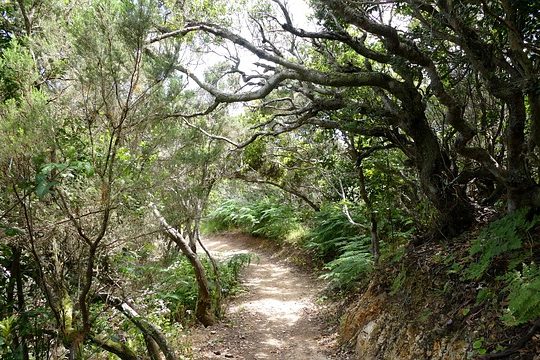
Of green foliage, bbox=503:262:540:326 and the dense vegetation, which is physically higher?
the dense vegetation

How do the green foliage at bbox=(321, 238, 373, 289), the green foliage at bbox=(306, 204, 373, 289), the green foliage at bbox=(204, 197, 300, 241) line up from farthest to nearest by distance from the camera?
the green foliage at bbox=(204, 197, 300, 241)
the green foliage at bbox=(306, 204, 373, 289)
the green foliage at bbox=(321, 238, 373, 289)

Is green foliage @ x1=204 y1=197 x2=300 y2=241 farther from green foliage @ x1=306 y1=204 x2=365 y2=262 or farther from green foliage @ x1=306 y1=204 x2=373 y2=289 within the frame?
green foliage @ x1=306 y1=204 x2=365 y2=262

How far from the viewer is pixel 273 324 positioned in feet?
26.3

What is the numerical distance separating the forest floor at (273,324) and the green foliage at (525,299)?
10.4 feet

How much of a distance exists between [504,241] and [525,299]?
1242 mm

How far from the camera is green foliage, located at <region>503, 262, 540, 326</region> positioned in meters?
2.96

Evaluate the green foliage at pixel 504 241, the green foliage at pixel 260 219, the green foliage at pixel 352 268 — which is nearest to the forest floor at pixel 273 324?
the green foliage at pixel 352 268

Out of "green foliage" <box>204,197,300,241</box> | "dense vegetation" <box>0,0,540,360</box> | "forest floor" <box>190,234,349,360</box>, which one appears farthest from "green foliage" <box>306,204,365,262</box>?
"dense vegetation" <box>0,0,540,360</box>

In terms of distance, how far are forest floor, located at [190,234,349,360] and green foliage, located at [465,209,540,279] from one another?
2711 mm

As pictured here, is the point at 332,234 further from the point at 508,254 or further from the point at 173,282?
the point at 508,254

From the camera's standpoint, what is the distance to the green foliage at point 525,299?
2.96m

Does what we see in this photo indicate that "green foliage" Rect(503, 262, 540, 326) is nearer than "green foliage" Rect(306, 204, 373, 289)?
Yes

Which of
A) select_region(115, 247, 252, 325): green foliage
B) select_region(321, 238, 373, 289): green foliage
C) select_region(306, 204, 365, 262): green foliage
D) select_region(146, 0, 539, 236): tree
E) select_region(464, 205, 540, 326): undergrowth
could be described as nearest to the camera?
select_region(464, 205, 540, 326): undergrowth

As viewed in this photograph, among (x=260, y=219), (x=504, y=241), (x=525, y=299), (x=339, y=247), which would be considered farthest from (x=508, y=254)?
(x=260, y=219)
